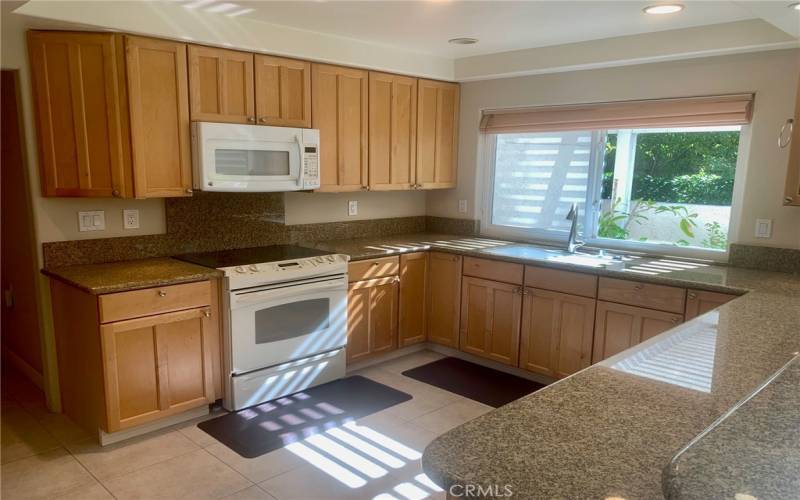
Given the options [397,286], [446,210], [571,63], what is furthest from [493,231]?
[571,63]

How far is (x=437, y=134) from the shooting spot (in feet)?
14.9

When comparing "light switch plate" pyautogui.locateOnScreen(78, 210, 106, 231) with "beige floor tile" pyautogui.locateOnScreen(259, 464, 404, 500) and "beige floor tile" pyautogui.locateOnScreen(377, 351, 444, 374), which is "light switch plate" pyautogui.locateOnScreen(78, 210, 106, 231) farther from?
"beige floor tile" pyautogui.locateOnScreen(377, 351, 444, 374)

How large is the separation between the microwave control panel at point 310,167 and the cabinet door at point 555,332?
5.22ft

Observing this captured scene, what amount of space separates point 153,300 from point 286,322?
81cm

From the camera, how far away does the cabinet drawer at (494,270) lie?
12.2 feet

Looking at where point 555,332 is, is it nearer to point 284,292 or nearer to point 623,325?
point 623,325

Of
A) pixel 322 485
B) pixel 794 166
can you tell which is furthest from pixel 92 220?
pixel 794 166

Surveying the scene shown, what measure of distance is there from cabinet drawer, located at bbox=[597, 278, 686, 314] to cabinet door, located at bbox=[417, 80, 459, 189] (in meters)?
1.77

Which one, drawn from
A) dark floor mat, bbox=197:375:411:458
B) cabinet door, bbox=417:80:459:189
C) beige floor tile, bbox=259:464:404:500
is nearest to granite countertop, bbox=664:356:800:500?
beige floor tile, bbox=259:464:404:500

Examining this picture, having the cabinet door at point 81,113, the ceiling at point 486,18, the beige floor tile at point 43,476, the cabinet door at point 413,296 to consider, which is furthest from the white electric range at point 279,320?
the ceiling at point 486,18

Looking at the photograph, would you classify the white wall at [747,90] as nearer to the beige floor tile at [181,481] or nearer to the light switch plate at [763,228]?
the light switch plate at [763,228]

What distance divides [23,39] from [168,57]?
675mm

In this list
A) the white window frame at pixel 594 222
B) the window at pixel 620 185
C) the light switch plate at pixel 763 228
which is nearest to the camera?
the light switch plate at pixel 763 228

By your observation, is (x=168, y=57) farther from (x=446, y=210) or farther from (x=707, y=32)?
(x=707, y=32)
